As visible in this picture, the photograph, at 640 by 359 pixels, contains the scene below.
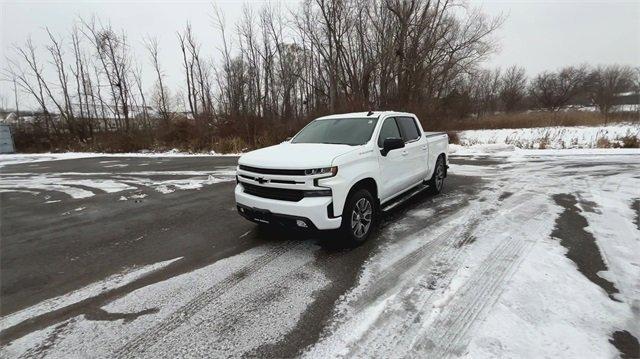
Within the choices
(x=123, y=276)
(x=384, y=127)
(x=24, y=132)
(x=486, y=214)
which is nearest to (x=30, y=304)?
(x=123, y=276)

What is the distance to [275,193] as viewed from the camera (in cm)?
450

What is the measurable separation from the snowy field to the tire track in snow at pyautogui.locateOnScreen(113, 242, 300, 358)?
1 cm

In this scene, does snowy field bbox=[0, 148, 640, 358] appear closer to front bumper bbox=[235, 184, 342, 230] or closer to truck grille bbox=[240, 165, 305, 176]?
front bumper bbox=[235, 184, 342, 230]

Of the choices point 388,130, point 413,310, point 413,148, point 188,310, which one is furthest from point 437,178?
point 188,310

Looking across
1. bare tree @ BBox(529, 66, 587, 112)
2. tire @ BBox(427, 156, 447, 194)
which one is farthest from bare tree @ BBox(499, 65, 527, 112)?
tire @ BBox(427, 156, 447, 194)

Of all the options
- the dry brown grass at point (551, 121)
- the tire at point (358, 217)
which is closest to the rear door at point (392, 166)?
the tire at point (358, 217)

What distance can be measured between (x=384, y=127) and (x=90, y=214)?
617 cm

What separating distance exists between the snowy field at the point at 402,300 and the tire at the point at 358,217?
0.67 ft

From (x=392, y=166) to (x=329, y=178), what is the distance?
1648 millimetres

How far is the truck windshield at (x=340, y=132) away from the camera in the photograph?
5.29m

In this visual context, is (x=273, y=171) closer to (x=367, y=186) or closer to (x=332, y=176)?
(x=332, y=176)

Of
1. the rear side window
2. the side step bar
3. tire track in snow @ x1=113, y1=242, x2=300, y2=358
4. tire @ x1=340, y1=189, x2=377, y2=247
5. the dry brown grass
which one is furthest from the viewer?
the dry brown grass

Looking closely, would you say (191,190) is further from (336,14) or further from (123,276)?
(336,14)

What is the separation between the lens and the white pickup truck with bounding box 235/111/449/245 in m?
4.21
